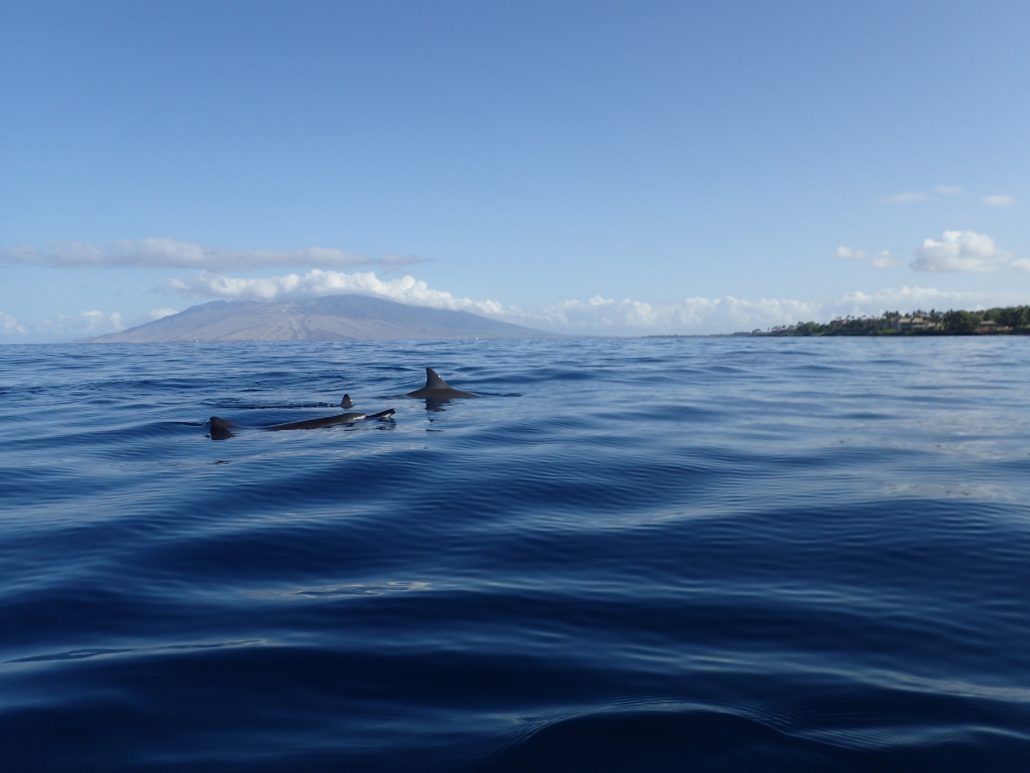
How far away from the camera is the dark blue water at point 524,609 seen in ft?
11.5

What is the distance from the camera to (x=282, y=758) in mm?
3348

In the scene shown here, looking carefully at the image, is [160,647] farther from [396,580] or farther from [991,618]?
[991,618]

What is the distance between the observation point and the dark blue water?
3490 millimetres

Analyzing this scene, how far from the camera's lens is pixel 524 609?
5242 millimetres

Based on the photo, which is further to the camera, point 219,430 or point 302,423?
point 302,423

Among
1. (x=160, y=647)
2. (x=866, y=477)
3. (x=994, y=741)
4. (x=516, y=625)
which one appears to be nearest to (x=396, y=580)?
(x=516, y=625)

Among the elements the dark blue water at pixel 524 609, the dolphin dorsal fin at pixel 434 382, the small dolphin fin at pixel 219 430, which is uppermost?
the dolphin dorsal fin at pixel 434 382

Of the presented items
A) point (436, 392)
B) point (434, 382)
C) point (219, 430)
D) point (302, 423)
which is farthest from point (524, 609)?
point (434, 382)

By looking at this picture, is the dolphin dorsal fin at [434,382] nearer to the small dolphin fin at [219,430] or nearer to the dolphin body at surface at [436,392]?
the dolphin body at surface at [436,392]

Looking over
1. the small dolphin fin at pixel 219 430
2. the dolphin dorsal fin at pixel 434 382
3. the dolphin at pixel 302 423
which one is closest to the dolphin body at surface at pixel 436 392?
the dolphin dorsal fin at pixel 434 382

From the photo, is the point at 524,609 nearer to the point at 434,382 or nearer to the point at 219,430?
the point at 219,430

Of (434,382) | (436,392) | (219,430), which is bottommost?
(219,430)

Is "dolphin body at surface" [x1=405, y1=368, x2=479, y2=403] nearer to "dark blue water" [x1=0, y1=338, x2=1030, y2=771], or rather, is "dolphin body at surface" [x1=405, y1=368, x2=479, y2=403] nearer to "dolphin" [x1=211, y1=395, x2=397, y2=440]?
"dolphin" [x1=211, y1=395, x2=397, y2=440]

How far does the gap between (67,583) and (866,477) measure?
9876 millimetres
